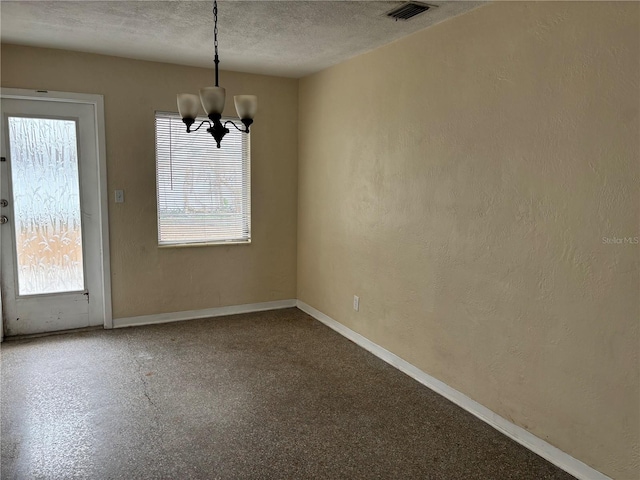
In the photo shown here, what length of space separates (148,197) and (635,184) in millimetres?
3794

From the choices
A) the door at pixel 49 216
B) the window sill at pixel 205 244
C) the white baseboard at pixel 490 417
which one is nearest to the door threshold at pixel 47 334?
the door at pixel 49 216

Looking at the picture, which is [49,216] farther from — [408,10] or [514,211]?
[514,211]

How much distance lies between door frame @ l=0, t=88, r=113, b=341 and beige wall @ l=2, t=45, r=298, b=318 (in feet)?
→ 0.15

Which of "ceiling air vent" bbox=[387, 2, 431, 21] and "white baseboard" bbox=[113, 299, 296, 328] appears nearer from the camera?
"ceiling air vent" bbox=[387, 2, 431, 21]

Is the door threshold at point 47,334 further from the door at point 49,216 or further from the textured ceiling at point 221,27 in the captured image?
the textured ceiling at point 221,27

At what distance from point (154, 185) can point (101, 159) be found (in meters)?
0.50

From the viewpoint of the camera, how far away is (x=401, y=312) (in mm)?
3438

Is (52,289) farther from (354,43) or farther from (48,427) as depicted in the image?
(354,43)

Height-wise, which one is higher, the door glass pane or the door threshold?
the door glass pane

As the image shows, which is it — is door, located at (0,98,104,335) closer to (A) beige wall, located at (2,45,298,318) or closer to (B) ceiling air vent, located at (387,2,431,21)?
(A) beige wall, located at (2,45,298,318)

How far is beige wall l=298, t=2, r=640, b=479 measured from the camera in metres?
2.01

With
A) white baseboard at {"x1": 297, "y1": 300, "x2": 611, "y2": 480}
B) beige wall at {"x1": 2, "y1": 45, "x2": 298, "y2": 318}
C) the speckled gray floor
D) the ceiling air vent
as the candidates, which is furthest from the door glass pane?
the ceiling air vent

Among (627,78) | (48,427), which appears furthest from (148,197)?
(627,78)

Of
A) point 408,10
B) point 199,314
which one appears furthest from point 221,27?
point 199,314
